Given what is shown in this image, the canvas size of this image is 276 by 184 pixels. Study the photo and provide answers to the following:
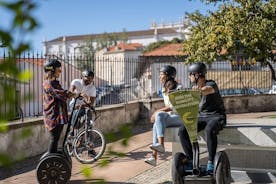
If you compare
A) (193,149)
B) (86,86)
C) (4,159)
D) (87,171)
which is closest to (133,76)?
(86,86)

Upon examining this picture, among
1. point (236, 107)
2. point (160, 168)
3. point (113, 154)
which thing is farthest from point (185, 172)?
point (236, 107)

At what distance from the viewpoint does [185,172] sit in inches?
238

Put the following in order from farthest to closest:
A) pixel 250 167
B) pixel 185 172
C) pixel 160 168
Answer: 1. pixel 160 168
2. pixel 250 167
3. pixel 185 172

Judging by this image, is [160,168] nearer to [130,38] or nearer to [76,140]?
[76,140]

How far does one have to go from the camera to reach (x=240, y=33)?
14148 millimetres

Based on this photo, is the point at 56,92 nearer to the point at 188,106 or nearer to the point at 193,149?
the point at 188,106

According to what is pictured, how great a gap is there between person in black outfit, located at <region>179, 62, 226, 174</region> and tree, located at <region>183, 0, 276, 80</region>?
800 cm

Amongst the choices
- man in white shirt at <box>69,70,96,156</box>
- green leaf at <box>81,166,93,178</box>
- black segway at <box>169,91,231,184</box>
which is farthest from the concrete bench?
green leaf at <box>81,166,93,178</box>

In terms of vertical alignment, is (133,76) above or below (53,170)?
above

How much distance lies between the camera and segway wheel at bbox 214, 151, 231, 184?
5.69m

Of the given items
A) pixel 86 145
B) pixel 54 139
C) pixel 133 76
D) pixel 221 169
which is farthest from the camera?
pixel 133 76

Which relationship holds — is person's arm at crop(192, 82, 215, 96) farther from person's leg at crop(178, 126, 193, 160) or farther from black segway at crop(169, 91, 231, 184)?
Result: person's leg at crop(178, 126, 193, 160)

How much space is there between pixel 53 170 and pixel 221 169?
7.37ft

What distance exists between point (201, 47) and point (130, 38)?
117 metres
